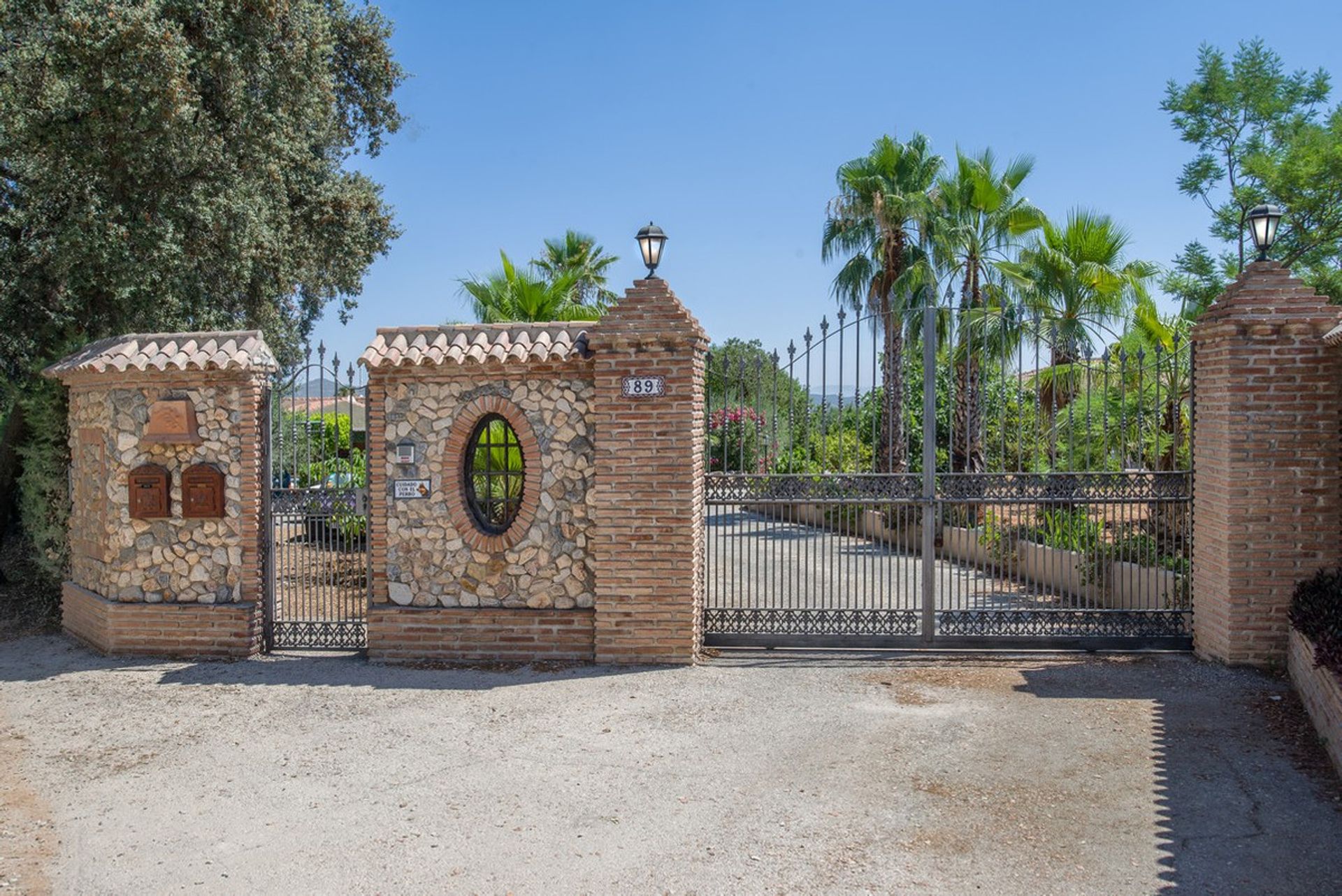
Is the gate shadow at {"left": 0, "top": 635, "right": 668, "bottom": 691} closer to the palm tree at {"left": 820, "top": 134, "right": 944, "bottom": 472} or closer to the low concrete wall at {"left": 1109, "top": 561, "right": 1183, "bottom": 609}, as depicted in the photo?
the low concrete wall at {"left": 1109, "top": 561, "right": 1183, "bottom": 609}

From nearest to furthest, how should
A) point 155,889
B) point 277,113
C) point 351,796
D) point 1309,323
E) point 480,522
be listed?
point 155,889 < point 351,796 < point 1309,323 < point 480,522 < point 277,113

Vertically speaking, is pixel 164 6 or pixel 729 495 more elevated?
pixel 164 6

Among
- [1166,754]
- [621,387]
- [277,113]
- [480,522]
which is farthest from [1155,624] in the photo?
[277,113]

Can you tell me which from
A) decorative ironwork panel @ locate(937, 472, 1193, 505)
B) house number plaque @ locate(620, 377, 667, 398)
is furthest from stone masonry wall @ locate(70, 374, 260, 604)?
decorative ironwork panel @ locate(937, 472, 1193, 505)

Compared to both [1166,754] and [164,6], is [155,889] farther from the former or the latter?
[164,6]

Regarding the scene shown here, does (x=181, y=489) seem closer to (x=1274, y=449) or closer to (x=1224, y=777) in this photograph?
(x=1224, y=777)

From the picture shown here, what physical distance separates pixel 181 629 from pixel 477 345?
142 inches

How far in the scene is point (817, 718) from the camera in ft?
22.1

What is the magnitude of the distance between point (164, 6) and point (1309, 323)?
11.2m

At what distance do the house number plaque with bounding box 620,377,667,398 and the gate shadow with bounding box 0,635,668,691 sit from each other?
2.17 m

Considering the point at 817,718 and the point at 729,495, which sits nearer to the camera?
the point at 817,718

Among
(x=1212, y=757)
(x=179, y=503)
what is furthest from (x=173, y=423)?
(x=1212, y=757)

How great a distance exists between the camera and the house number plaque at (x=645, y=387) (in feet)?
25.6

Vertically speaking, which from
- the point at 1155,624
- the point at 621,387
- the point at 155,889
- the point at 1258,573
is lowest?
the point at 155,889
